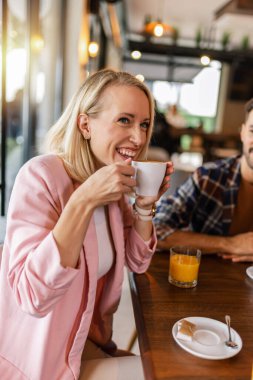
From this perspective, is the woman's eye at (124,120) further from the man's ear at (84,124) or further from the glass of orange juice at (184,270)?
the glass of orange juice at (184,270)

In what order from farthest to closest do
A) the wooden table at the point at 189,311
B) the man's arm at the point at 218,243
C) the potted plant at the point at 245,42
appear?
the potted plant at the point at 245,42, the man's arm at the point at 218,243, the wooden table at the point at 189,311

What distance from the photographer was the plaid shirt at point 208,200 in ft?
5.52

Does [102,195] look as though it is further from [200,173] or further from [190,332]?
[200,173]

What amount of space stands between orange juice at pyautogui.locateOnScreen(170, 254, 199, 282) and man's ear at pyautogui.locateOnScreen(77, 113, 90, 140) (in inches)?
20.7

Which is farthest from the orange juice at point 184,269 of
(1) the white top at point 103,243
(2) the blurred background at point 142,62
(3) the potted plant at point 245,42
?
(3) the potted plant at point 245,42

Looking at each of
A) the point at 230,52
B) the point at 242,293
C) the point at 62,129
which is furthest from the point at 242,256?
the point at 230,52

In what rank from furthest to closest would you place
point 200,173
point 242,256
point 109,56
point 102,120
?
1. point 109,56
2. point 200,173
3. point 242,256
4. point 102,120

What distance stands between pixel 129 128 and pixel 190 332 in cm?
62

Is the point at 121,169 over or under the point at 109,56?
under

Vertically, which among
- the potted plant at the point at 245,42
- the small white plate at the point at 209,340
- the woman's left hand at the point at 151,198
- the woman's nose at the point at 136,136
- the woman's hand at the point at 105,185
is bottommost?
the small white plate at the point at 209,340

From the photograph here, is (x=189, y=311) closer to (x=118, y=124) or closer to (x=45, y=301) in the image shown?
(x=45, y=301)

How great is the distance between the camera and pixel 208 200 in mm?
1723

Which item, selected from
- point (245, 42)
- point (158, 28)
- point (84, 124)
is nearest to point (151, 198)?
point (84, 124)

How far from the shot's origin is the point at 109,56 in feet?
30.8
